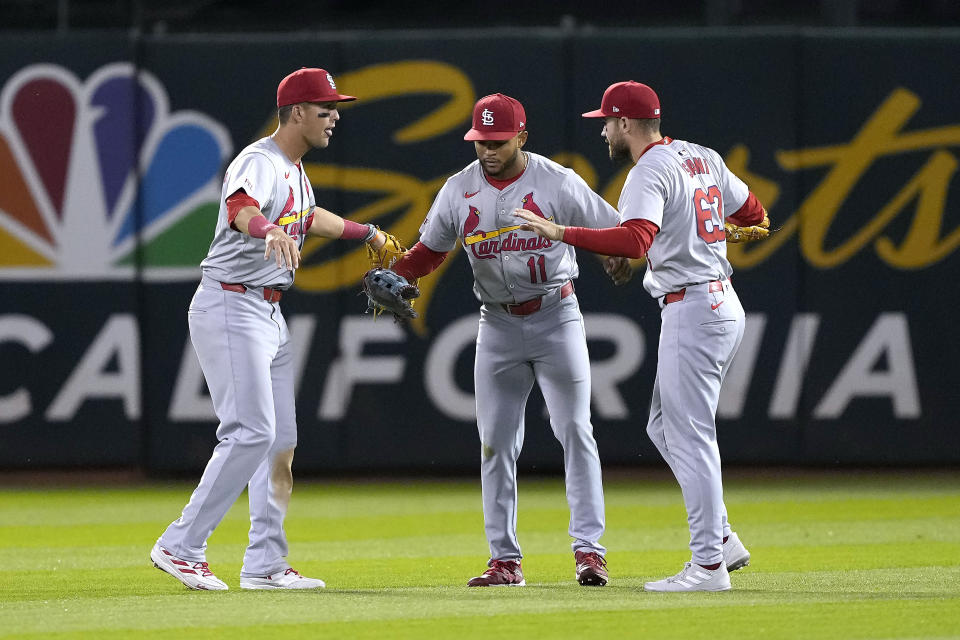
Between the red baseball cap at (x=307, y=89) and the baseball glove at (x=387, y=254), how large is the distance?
0.71 meters

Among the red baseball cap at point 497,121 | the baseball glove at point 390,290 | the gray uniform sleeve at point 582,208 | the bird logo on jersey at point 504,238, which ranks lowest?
the baseball glove at point 390,290

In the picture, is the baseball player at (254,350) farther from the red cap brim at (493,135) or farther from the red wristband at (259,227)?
the red cap brim at (493,135)

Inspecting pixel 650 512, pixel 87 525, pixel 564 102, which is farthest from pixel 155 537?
pixel 564 102

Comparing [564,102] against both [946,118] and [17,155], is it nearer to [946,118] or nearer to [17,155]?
[946,118]

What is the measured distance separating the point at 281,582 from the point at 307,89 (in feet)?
6.75

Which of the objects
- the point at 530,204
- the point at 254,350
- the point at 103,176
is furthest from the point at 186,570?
the point at 103,176

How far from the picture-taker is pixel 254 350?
6.05 metres

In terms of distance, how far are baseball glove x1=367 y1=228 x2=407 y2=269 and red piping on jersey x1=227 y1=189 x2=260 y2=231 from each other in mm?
839

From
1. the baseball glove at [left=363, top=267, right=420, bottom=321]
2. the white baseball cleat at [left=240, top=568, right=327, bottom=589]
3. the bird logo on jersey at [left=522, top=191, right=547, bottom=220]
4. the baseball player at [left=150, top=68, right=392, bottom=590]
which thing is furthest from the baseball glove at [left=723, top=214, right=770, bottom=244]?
the white baseball cleat at [left=240, top=568, right=327, bottom=589]

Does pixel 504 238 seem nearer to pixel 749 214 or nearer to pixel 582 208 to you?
pixel 582 208

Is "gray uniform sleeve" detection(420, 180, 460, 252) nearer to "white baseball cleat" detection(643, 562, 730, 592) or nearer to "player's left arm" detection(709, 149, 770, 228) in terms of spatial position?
"player's left arm" detection(709, 149, 770, 228)

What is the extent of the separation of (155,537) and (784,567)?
357cm

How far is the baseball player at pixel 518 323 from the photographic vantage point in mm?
6285

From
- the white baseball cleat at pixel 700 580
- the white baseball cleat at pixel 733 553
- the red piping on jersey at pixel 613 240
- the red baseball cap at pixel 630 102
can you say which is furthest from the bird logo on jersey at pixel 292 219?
the white baseball cleat at pixel 733 553
